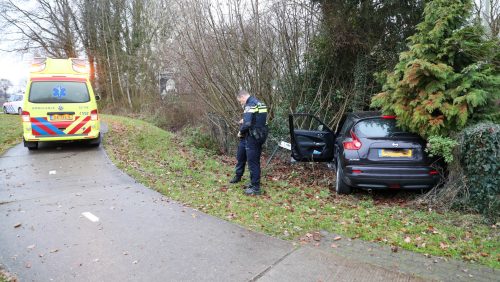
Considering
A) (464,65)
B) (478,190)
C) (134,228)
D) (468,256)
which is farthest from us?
(464,65)

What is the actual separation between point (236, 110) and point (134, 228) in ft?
23.2

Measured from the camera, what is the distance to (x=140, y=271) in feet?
12.5

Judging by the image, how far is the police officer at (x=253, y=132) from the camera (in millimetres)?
6566

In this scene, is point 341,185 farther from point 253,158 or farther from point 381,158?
point 253,158

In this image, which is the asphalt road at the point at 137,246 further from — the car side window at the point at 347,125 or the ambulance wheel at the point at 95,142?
the ambulance wheel at the point at 95,142

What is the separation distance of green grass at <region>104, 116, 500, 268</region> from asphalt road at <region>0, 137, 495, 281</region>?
455 mm

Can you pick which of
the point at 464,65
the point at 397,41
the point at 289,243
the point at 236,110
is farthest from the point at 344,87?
the point at 289,243

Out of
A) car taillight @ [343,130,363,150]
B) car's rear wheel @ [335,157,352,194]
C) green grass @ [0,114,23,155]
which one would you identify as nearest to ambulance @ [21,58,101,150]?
green grass @ [0,114,23,155]

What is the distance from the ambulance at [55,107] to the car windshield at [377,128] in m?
7.26

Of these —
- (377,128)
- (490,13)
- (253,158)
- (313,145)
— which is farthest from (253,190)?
(490,13)

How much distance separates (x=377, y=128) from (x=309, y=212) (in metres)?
2.09

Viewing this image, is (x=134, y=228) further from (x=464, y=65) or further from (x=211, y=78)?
(x=211, y=78)

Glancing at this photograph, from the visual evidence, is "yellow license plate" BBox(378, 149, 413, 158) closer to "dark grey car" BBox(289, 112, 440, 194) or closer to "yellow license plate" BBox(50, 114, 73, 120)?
"dark grey car" BBox(289, 112, 440, 194)

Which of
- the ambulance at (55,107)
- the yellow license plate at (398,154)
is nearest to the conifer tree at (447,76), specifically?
the yellow license plate at (398,154)
